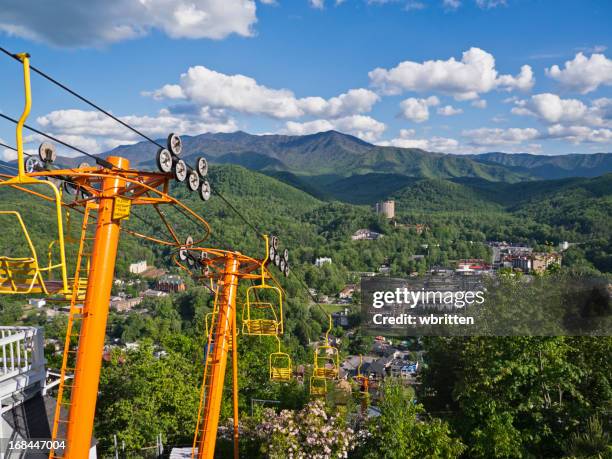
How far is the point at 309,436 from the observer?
449 inches

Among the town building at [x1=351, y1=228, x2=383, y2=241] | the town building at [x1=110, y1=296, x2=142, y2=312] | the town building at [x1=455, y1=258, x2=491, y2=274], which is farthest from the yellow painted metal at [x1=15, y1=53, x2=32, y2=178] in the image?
the town building at [x1=351, y1=228, x2=383, y2=241]

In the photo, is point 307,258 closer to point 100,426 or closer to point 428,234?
point 428,234

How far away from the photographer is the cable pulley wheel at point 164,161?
18.5ft

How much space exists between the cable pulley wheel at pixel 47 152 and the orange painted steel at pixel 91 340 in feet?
4.37

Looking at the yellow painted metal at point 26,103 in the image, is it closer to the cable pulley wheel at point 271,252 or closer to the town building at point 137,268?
the cable pulley wheel at point 271,252

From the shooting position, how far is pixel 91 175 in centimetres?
525

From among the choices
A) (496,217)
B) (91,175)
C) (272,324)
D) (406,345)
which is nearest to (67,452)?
(91,175)

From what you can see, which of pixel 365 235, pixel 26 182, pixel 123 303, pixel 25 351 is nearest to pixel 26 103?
pixel 26 182

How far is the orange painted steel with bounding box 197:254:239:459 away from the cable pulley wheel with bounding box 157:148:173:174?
3877mm

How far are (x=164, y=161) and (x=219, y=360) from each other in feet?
14.6

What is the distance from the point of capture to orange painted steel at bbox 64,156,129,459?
5.04 meters

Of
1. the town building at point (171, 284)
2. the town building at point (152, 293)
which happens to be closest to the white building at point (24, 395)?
the town building at point (152, 293)

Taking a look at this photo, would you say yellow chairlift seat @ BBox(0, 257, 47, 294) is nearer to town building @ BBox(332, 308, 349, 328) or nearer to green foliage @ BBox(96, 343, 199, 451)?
green foliage @ BBox(96, 343, 199, 451)

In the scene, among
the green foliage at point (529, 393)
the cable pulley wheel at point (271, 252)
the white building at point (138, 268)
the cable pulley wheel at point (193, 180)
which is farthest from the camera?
the white building at point (138, 268)
